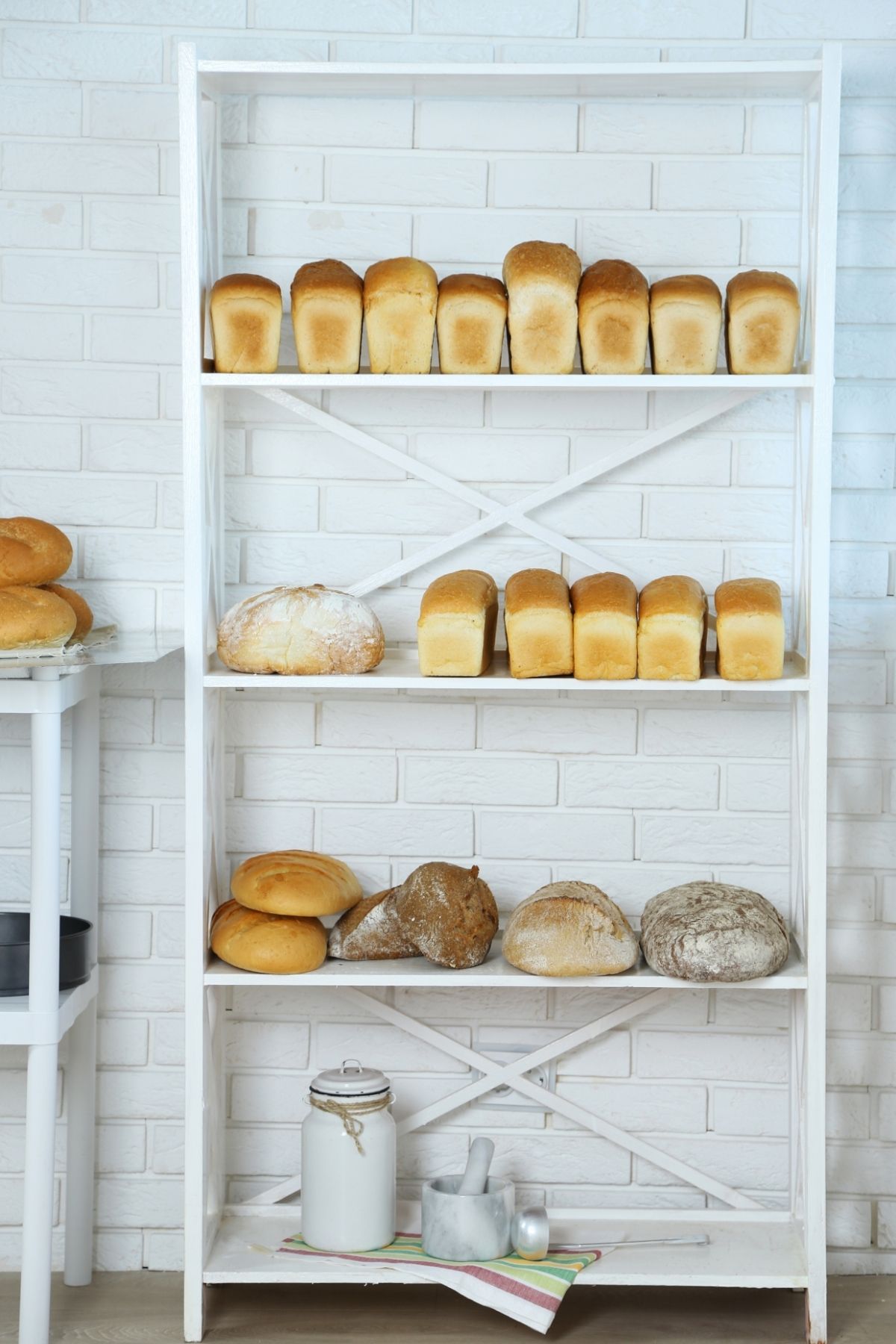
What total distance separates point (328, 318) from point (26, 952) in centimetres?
106

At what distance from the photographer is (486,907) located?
2.14 meters

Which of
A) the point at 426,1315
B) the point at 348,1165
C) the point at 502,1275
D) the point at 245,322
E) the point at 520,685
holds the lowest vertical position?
the point at 426,1315

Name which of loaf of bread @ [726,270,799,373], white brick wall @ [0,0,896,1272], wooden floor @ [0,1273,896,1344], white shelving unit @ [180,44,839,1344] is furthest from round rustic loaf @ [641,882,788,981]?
loaf of bread @ [726,270,799,373]

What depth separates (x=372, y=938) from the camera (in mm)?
2154

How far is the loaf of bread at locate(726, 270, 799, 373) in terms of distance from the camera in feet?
6.65

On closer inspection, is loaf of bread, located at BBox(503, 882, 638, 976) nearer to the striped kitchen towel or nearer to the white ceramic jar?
the white ceramic jar

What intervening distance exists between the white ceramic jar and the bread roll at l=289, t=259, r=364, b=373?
113cm

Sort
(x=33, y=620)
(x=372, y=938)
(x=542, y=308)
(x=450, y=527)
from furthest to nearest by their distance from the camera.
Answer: (x=450, y=527)
(x=372, y=938)
(x=542, y=308)
(x=33, y=620)

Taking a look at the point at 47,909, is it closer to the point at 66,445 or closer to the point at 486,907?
the point at 486,907

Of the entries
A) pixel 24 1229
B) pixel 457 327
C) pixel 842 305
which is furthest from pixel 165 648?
pixel 842 305

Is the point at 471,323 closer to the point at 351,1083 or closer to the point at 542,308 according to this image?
the point at 542,308

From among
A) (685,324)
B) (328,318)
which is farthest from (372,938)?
(685,324)

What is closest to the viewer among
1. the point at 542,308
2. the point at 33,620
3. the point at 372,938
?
the point at 33,620

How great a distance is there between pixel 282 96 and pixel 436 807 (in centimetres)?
123
